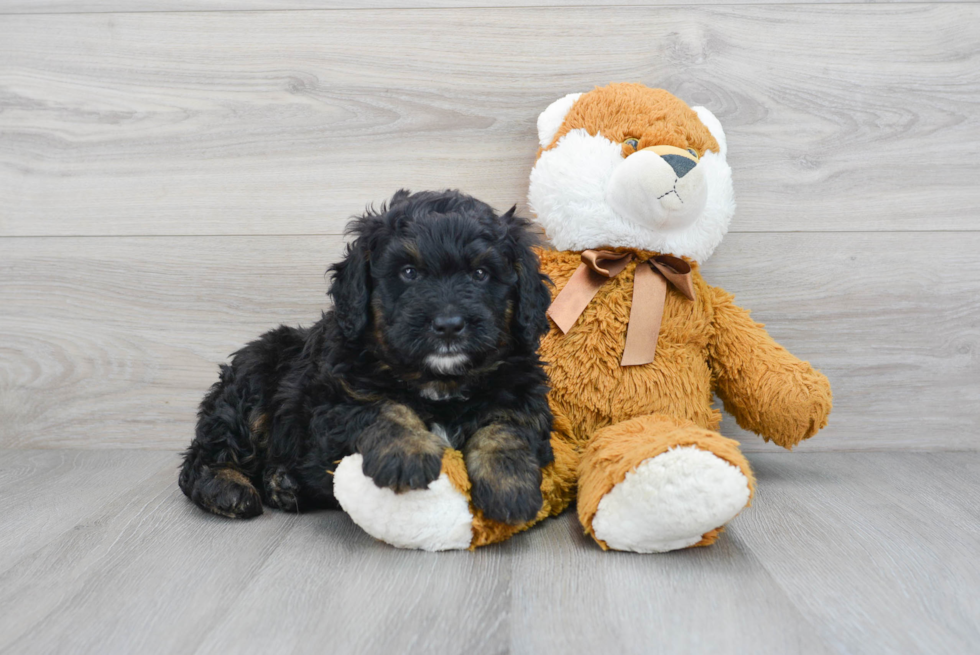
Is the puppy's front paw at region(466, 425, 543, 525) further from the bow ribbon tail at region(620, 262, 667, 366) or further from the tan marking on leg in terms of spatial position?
the tan marking on leg

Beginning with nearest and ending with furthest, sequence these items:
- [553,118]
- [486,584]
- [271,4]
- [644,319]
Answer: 1. [486,584]
2. [644,319]
3. [553,118]
4. [271,4]

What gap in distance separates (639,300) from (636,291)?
2 centimetres

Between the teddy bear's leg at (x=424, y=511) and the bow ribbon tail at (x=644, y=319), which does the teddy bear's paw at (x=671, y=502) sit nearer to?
the teddy bear's leg at (x=424, y=511)

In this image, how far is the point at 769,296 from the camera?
2305 mm

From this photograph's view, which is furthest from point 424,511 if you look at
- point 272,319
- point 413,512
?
point 272,319

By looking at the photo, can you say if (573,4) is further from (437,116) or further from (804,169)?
(804,169)

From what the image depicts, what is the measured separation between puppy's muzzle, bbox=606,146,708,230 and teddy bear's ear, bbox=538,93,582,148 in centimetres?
27

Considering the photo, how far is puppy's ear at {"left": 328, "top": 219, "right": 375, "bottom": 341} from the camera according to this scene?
5.25 ft

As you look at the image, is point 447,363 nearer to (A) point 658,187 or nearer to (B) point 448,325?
(B) point 448,325

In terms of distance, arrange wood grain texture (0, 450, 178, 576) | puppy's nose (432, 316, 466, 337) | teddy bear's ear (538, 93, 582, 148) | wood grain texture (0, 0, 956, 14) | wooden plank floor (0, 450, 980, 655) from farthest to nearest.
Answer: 1. wood grain texture (0, 0, 956, 14)
2. teddy bear's ear (538, 93, 582, 148)
3. wood grain texture (0, 450, 178, 576)
4. puppy's nose (432, 316, 466, 337)
5. wooden plank floor (0, 450, 980, 655)

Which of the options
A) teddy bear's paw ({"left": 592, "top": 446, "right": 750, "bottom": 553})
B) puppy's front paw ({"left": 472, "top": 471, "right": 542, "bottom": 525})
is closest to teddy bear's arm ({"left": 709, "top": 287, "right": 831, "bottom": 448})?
teddy bear's paw ({"left": 592, "top": 446, "right": 750, "bottom": 553})

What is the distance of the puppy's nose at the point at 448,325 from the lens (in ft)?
4.76

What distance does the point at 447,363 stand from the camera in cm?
151

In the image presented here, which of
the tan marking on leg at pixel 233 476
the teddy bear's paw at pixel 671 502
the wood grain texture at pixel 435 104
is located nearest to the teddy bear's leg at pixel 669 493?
the teddy bear's paw at pixel 671 502
